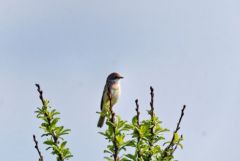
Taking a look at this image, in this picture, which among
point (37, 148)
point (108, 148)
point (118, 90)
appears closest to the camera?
point (37, 148)

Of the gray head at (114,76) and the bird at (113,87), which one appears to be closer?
the bird at (113,87)

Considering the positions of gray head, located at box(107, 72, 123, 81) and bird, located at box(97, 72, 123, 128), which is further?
gray head, located at box(107, 72, 123, 81)

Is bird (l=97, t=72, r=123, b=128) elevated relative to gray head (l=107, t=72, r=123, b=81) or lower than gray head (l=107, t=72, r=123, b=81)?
lower

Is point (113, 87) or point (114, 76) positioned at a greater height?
point (114, 76)

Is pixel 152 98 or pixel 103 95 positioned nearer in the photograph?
pixel 152 98

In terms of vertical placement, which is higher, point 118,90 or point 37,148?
point 118,90

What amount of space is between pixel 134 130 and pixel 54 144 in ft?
4.06

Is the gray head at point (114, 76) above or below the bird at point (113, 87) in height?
above

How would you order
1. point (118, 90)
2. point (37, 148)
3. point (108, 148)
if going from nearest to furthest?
point (37, 148) → point (108, 148) → point (118, 90)

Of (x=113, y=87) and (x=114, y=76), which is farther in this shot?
(x=114, y=76)

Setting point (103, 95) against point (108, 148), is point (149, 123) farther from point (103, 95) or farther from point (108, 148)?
point (103, 95)

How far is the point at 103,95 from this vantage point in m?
16.5

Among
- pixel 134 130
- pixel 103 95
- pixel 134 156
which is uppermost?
pixel 103 95

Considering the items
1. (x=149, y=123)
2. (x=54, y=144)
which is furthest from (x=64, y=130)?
(x=149, y=123)
